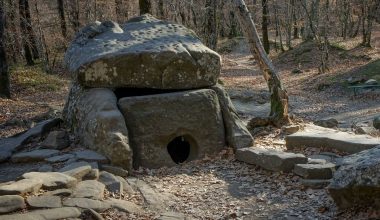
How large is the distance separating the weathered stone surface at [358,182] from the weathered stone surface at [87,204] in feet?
8.48

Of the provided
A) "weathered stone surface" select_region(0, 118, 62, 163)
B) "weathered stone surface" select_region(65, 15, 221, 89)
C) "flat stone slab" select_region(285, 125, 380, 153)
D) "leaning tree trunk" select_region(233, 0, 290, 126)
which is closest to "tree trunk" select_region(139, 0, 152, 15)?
"leaning tree trunk" select_region(233, 0, 290, 126)

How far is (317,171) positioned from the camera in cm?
600

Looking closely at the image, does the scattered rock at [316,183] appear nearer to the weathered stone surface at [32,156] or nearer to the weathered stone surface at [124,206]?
the weathered stone surface at [124,206]

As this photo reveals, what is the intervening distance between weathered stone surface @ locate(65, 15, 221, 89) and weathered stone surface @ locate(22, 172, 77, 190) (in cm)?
231

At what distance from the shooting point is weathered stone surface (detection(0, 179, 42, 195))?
4.97 metres

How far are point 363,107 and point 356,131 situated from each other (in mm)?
4401

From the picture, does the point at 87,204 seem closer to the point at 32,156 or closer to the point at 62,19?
the point at 32,156

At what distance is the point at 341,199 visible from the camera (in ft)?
16.1

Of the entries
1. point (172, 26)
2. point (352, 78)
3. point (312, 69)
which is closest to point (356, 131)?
point (172, 26)

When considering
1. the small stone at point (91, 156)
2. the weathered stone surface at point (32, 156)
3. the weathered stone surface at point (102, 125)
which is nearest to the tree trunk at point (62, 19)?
the weathered stone surface at point (102, 125)

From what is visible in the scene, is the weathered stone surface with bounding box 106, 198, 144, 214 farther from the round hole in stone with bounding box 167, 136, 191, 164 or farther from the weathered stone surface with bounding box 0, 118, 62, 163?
the round hole in stone with bounding box 167, 136, 191, 164

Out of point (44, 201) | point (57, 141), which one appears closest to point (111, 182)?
point (44, 201)

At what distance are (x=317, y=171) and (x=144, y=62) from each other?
10.8 ft

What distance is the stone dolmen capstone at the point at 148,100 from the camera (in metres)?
7.02
